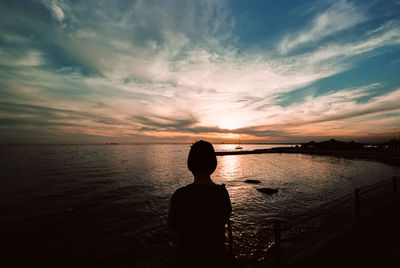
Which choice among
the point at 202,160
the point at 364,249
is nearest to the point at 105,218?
the point at 202,160

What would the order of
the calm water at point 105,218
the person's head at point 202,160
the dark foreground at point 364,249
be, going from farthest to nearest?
the calm water at point 105,218 < the dark foreground at point 364,249 < the person's head at point 202,160

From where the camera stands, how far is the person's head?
2238 millimetres

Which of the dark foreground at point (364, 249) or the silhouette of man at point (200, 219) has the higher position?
the silhouette of man at point (200, 219)

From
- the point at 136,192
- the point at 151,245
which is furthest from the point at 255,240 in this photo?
the point at 136,192

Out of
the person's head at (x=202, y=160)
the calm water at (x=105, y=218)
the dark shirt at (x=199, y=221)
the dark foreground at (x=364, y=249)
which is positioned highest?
the person's head at (x=202, y=160)

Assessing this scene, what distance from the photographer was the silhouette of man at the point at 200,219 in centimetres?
203

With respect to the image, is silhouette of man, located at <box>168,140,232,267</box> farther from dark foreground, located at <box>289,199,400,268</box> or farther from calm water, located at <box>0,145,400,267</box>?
calm water, located at <box>0,145,400,267</box>

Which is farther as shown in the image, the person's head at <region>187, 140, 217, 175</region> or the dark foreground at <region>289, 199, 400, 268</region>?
the dark foreground at <region>289, 199, 400, 268</region>

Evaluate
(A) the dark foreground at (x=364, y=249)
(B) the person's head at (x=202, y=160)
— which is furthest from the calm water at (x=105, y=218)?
(B) the person's head at (x=202, y=160)

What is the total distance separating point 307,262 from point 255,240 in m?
3.66

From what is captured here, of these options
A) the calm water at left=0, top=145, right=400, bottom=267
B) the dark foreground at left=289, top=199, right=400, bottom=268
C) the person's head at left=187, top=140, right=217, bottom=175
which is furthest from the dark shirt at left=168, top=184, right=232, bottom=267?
the calm water at left=0, top=145, right=400, bottom=267

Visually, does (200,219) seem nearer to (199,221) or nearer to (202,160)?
(199,221)

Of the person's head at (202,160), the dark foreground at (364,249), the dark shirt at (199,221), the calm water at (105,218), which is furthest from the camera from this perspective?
the calm water at (105,218)

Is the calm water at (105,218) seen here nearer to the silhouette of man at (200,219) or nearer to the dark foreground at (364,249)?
the dark foreground at (364,249)
